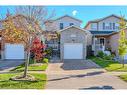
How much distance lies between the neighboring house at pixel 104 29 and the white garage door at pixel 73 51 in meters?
4.75

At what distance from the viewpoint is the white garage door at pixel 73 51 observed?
1314 inches

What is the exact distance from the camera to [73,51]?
33.4 m

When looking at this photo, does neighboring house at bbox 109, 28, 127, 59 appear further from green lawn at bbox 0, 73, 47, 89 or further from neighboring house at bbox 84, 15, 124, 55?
green lawn at bbox 0, 73, 47, 89

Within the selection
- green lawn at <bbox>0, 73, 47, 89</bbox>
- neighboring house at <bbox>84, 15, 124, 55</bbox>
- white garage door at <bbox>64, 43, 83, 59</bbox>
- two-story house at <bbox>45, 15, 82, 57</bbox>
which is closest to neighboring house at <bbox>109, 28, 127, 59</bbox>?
neighboring house at <bbox>84, 15, 124, 55</bbox>

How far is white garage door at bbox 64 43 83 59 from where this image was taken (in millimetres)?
33375

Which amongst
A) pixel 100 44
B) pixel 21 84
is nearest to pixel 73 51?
pixel 100 44

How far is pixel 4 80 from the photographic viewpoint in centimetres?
1566

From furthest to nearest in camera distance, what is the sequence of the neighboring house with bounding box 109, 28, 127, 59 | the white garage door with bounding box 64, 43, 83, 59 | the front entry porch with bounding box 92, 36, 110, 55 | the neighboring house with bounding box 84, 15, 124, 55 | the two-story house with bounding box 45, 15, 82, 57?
the neighboring house with bounding box 84, 15, 124, 55 → the front entry porch with bounding box 92, 36, 110, 55 → the neighboring house with bounding box 109, 28, 127, 59 → the white garage door with bounding box 64, 43, 83, 59 → the two-story house with bounding box 45, 15, 82, 57

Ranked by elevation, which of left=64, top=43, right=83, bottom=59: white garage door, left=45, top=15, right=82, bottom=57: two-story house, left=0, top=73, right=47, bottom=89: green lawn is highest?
left=45, top=15, right=82, bottom=57: two-story house

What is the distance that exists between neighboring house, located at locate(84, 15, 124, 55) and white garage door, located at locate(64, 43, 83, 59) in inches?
187

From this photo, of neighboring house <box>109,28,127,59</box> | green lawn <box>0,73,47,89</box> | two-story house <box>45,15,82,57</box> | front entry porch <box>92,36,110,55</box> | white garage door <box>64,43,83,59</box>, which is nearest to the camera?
green lawn <box>0,73,47,89</box>

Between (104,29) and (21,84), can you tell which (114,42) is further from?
(21,84)
